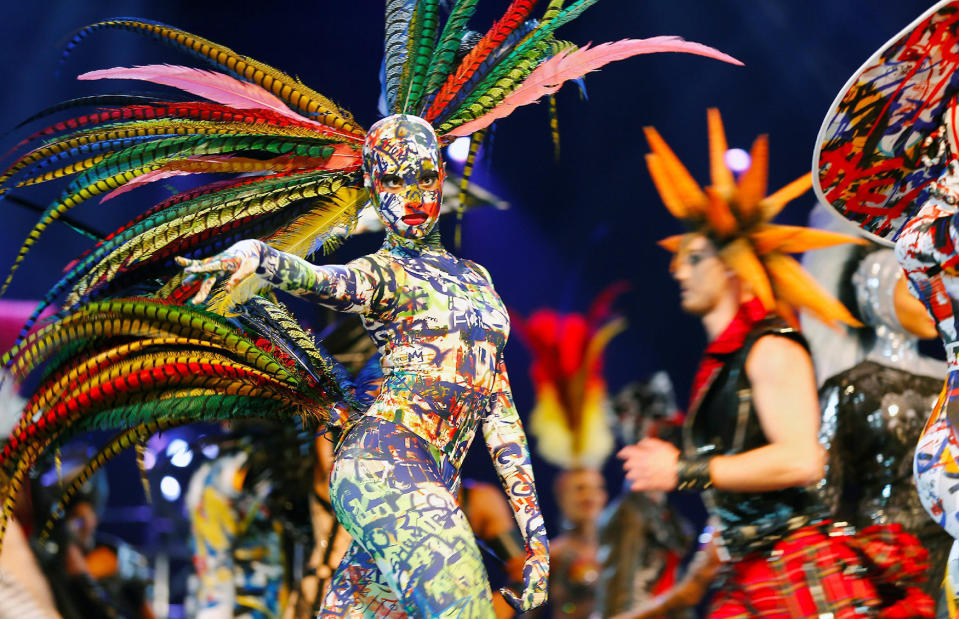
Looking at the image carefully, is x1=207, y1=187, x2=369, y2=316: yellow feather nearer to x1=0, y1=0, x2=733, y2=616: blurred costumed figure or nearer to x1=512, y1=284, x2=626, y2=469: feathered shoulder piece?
x1=0, y1=0, x2=733, y2=616: blurred costumed figure

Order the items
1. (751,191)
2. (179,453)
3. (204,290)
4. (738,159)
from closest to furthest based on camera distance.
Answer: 1. (204,290)
2. (751,191)
3. (179,453)
4. (738,159)

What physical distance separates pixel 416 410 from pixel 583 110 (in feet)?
10.2

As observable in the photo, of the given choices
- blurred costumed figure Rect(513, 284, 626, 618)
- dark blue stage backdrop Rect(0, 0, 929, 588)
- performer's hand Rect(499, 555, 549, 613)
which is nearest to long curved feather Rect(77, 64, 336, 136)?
performer's hand Rect(499, 555, 549, 613)

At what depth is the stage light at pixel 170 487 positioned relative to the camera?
3.74 meters

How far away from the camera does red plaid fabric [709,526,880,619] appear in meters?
2.06

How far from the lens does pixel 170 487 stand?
3.76 meters

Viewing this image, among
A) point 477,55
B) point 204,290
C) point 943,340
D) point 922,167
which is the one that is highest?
point 477,55

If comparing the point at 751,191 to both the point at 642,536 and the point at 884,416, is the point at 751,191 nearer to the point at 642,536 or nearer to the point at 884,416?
the point at 884,416

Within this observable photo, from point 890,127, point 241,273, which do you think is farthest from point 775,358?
point 241,273

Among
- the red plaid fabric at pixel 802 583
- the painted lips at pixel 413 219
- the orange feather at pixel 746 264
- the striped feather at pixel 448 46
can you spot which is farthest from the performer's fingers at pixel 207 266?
the orange feather at pixel 746 264

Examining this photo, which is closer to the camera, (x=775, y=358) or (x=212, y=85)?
(x=212, y=85)

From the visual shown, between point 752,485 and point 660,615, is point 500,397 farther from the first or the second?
point 660,615

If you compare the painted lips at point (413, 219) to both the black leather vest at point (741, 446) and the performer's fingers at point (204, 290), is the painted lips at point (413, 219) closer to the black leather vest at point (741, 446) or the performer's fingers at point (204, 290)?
the performer's fingers at point (204, 290)

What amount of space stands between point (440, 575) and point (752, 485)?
0.87 m
